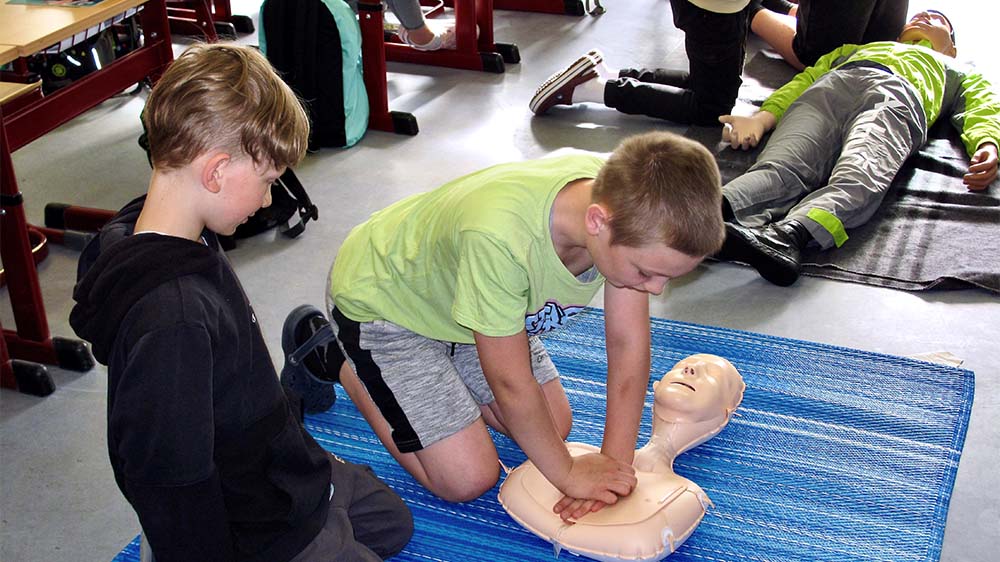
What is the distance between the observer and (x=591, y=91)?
3404mm

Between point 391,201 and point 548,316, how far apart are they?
4.46 ft

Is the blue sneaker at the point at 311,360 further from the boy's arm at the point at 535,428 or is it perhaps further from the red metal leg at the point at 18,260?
the red metal leg at the point at 18,260

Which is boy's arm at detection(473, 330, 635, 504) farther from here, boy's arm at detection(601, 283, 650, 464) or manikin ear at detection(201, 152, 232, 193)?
manikin ear at detection(201, 152, 232, 193)

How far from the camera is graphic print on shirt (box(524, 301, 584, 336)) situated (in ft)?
5.13

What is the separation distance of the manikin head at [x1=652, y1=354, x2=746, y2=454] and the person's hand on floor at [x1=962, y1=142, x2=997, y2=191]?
130 centimetres

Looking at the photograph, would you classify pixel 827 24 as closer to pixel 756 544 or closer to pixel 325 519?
pixel 756 544

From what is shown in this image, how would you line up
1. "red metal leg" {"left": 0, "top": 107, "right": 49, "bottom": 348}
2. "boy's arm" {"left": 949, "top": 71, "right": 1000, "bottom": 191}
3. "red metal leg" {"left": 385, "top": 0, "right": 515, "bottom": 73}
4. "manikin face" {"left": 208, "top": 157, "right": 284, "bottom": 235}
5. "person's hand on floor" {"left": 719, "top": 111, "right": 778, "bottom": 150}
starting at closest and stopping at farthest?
"manikin face" {"left": 208, "top": 157, "right": 284, "bottom": 235}, "red metal leg" {"left": 0, "top": 107, "right": 49, "bottom": 348}, "boy's arm" {"left": 949, "top": 71, "right": 1000, "bottom": 191}, "person's hand on floor" {"left": 719, "top": 111, "right": 778, "bottom": 150}, "red metal leg" {"left": 385, "top": 0, "right": 515, "bottom": 73}

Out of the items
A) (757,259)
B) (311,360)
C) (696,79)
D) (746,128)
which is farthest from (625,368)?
(696,79)

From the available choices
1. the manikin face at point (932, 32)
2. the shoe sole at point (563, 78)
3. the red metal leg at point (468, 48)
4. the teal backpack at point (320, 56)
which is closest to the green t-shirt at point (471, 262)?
the teal backpack at point (320, 56)

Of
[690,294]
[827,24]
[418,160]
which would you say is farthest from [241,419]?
[827,24]

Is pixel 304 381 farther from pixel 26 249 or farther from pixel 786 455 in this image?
pixel 786 455

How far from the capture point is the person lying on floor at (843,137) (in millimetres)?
2521

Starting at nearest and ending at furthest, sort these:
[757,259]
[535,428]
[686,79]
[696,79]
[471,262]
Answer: [471,262]
[535,428]
[757,259]
[696,79]
[686,79]

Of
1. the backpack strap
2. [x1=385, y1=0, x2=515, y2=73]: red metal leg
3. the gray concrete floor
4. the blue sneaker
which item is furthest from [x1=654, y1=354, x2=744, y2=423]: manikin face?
[x1=385, y1=0, x2=515, y2=73]: red metal leg
